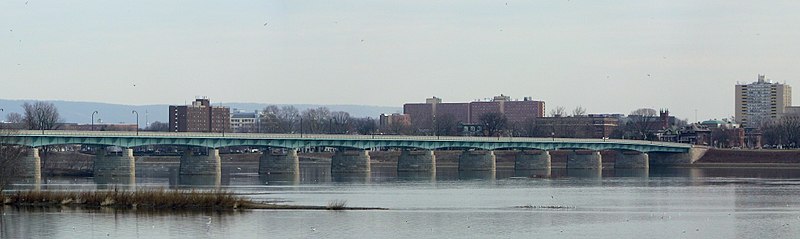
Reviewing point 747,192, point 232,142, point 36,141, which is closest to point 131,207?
point 747,192

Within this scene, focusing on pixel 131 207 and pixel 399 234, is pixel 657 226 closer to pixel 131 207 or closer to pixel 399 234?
pixel 399 234

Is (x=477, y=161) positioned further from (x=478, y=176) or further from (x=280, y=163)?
(x=478, y=176)

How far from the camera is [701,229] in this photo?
184ft

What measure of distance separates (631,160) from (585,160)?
7.76m

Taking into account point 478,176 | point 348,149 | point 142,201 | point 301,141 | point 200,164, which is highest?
point 301,141

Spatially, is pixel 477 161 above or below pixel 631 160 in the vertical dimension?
above

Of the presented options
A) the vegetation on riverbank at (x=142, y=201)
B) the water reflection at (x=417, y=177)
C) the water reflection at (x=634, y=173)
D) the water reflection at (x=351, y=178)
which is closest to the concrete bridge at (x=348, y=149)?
the water reflection at (x=634, y=173)

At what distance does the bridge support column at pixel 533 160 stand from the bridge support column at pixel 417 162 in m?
13.1

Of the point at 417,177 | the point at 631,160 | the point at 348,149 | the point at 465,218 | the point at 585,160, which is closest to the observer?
the point at 465,218

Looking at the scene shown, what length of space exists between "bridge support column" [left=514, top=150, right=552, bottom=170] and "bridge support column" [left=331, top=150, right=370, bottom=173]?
21652 millimetres

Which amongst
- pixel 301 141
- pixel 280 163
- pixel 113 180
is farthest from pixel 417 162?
pixel 113 180

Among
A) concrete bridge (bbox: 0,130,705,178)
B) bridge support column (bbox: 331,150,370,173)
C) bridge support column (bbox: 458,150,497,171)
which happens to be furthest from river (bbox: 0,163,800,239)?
bridge support column (bbox: 458,150,497,171)

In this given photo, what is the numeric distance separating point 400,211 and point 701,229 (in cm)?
1663

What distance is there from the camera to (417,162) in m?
158
